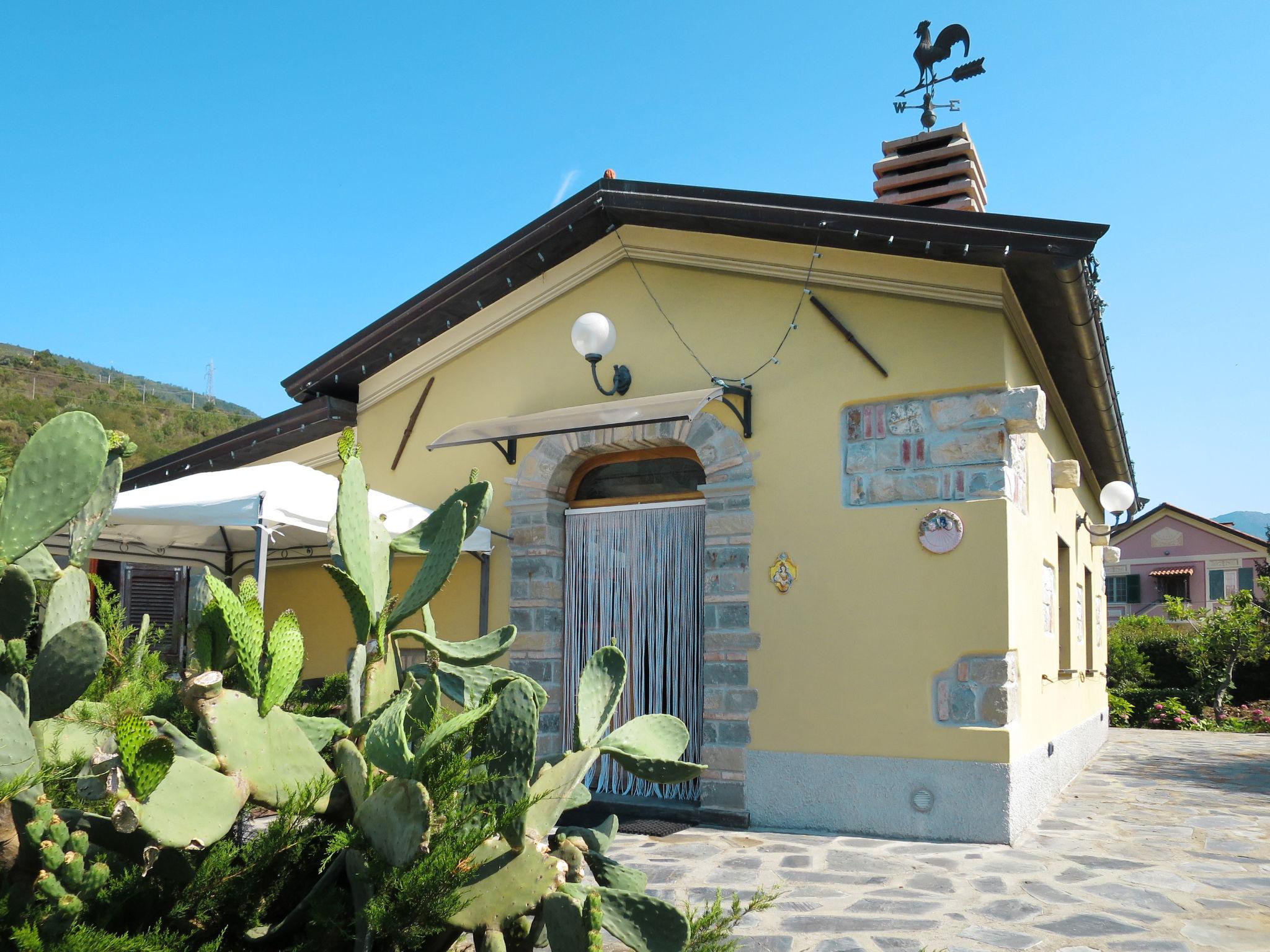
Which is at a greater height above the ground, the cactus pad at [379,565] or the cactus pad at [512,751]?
the cactus pad at [379,565]

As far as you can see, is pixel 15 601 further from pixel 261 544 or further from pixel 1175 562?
pixel 1175 562

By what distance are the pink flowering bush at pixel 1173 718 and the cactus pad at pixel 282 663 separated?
15.2 meters

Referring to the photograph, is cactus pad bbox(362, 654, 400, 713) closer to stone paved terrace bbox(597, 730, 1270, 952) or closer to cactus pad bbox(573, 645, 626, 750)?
cactus pad bbox(573, 645, 626, 750)

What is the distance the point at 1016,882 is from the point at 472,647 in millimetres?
3093

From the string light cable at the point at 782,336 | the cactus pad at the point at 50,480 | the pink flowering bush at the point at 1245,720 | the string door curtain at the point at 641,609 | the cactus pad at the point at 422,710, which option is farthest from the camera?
the pink flowering bush at the point at 1245,720

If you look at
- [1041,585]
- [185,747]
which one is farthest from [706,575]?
[185,747]

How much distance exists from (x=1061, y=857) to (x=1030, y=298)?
3.24 meters

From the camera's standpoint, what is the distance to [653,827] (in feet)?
18.7

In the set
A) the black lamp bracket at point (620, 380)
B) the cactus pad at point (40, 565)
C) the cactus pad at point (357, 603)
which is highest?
the black lamp bracket at point (620, 380)

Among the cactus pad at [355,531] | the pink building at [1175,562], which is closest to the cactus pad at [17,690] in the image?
the cactus pad at [355,531]

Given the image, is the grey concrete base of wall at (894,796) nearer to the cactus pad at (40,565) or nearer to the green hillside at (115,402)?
the cactus pad at (40,565)

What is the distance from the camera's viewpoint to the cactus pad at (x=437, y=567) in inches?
110

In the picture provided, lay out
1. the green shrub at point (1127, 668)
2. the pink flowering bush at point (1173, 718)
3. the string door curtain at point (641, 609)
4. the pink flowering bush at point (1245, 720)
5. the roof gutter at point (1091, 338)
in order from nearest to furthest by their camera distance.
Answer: the roof gutter at point (1091, 338), the string door curtain at point (641, 609), the pink flowering bush at point (1245, 720), the pink flowering bush at point (1173, 718), the green shrub at point (1127, 668)

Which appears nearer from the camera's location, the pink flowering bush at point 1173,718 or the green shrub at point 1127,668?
the pink flowering bush at point 1173,718
